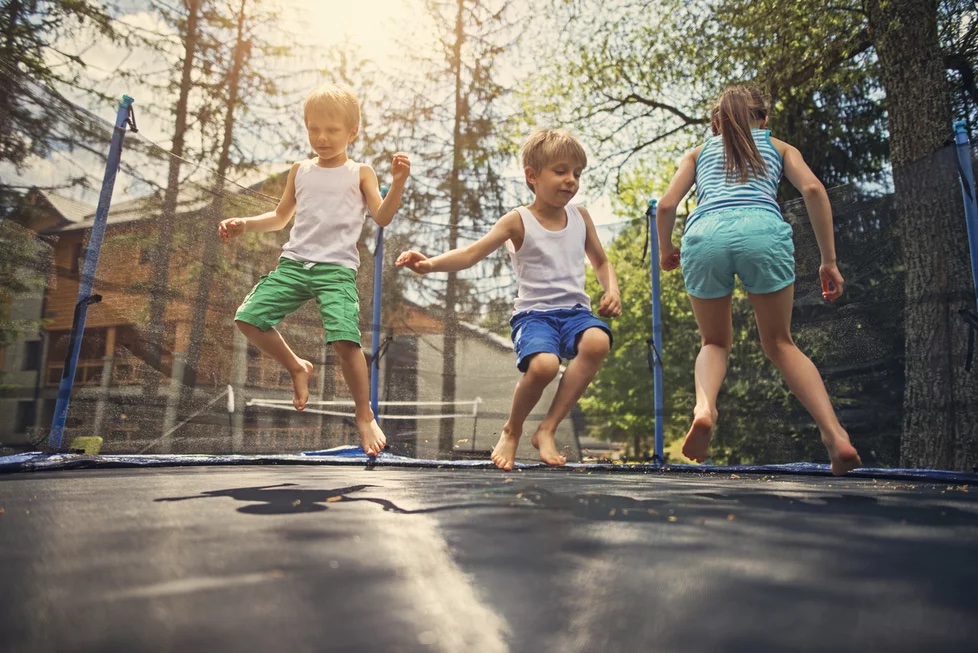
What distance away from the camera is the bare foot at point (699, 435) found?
86.7 inches

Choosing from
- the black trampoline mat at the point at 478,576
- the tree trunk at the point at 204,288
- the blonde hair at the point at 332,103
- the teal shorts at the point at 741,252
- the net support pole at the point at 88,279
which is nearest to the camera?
the black trampoline mat at the point at 478,576

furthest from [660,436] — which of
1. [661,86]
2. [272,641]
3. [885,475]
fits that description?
[661,86]

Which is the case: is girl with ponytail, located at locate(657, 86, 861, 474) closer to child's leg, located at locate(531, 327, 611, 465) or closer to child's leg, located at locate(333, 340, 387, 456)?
child's leg, located at locate(531, 327, 611, 465)

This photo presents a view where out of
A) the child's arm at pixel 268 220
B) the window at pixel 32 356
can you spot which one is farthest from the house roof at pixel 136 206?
the child's arm at pixel 268 220

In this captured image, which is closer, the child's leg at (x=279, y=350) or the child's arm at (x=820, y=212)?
the child's arm at (x=820, y=212)

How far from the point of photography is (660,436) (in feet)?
13.2

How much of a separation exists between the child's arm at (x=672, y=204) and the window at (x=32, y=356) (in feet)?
7.63

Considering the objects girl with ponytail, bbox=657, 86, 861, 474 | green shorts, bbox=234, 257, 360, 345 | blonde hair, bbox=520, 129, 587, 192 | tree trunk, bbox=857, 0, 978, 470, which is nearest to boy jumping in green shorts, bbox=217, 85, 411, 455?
green shorts, bbox=234, 257, 360, 345

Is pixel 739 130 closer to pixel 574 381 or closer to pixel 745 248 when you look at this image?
pixel 745 248

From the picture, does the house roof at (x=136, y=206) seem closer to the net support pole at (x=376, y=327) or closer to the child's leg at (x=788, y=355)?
the net support pole at (x=376, y=327)

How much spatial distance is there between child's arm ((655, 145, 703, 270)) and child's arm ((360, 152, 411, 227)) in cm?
87

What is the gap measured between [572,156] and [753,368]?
75.5 inches

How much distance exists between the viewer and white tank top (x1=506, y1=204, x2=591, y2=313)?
9.01 feet

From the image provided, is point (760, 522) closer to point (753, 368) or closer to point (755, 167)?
point (755, 167)
